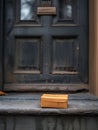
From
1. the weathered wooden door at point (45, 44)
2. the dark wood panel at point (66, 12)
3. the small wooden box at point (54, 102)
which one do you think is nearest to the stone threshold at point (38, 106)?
the small wooden box at point (54, 102)

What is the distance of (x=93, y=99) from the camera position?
2.05 metres

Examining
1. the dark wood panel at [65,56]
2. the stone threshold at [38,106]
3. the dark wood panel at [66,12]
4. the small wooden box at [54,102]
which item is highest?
the dark wood panel at [66,12]

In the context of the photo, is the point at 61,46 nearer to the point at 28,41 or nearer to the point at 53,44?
the point at 53,44

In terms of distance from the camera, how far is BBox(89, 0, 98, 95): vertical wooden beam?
211cm

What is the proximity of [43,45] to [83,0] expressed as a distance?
0.45 meters

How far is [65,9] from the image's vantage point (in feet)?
7.77

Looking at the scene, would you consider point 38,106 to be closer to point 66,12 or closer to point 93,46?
point 93,46

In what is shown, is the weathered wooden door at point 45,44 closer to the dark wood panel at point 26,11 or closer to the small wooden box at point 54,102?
the dark wood panel at point 26,11

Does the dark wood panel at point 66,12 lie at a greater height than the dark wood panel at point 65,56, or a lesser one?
greater

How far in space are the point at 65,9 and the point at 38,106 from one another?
87cm

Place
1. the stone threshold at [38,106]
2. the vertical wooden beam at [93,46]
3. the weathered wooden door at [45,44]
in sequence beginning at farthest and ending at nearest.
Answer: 1. the weathered wooden door at [45,44]
2. the vertical wooden beam at [93,46]
3. the stone threshold at [38,106]

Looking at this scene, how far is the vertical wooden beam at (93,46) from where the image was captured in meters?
2.11

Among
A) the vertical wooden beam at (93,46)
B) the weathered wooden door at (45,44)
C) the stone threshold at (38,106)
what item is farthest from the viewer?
the weathered wooden door at (45,44)

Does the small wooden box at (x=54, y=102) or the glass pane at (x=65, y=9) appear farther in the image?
the glass pane at (x=65, y=9)
